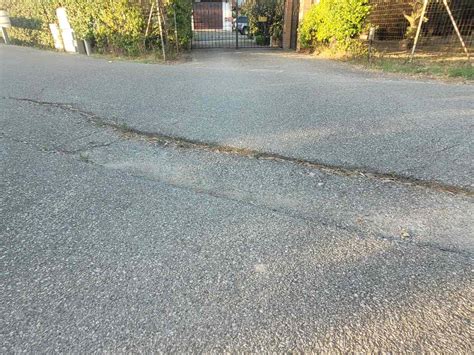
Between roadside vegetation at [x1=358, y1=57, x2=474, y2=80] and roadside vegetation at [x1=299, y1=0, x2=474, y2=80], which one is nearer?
roadside vegetation at [x1=358, y1=57, x2=474, y2=80]

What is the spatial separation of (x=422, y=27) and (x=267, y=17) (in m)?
6.59

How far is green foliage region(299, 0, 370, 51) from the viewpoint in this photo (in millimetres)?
8758

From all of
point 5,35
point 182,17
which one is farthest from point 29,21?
point 182,17

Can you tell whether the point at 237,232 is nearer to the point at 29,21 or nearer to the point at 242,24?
the point at 29,21

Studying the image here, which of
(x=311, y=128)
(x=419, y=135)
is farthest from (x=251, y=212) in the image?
(x=419, y=135)

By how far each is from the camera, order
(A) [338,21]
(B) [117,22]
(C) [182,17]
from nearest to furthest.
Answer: (A) [338,21] → (B) [117,22] → (C) [182,17]

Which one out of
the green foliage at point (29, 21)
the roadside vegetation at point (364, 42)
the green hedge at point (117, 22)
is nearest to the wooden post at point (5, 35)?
the green foliage at point (29, 21)

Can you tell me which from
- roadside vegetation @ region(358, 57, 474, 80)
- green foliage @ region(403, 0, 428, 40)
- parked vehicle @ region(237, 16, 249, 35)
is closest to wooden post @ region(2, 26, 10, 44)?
parked vehicle @ region(237, 16, 249, 35)

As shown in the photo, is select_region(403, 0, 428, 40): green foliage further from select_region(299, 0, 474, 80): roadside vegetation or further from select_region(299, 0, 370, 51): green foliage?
select_region(299, 0, 370, 51): green foliage

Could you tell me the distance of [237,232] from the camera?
84.9 inches

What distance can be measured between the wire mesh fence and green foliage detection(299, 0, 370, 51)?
72 cm

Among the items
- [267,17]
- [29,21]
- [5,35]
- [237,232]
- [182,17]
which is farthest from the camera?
[267,17]

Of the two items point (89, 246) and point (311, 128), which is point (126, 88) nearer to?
point (311, 128)

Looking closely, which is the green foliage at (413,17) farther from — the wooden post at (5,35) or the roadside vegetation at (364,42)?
the wooden post at (5,35)
